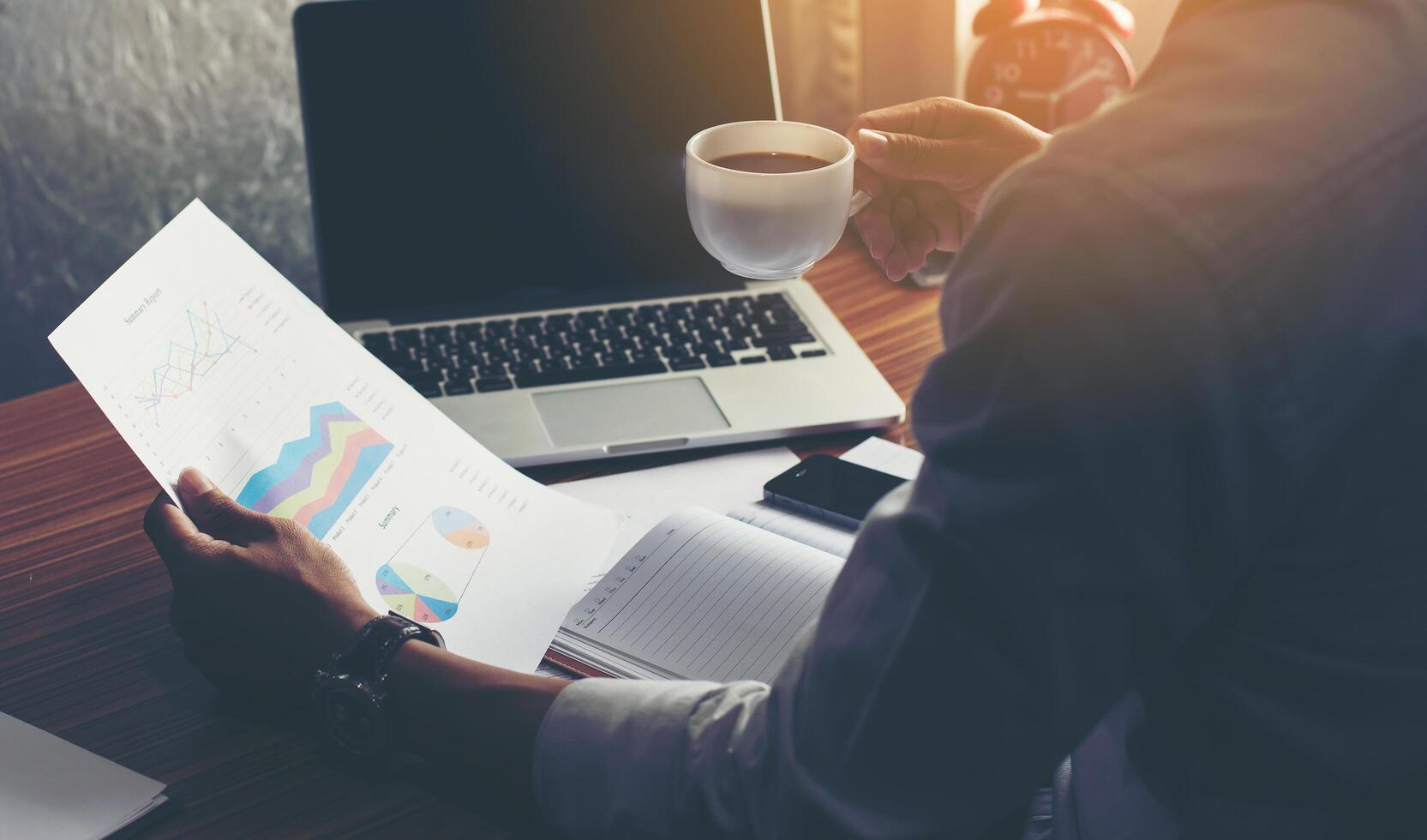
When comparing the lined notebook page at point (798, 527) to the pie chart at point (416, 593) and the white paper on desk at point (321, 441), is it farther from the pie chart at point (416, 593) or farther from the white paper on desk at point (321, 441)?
the pie chart at point (416, 593)

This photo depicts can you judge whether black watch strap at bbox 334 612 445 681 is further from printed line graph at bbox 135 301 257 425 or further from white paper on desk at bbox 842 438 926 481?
white paper on desk at bbox 842 438 926 481

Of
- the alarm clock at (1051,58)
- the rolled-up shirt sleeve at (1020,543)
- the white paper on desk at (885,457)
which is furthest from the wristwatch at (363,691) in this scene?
the alarm clock at (1051,58)

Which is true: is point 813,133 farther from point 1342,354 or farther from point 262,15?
point 262,15

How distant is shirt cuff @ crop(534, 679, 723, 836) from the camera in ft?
1.82

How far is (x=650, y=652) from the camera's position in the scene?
0.71 m

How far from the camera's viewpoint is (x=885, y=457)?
3.11ft

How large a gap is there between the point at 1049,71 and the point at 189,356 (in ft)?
3.34

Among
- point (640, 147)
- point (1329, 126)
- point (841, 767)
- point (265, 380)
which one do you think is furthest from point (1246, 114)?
point (640, 147)

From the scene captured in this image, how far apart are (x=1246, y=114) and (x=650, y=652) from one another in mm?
453

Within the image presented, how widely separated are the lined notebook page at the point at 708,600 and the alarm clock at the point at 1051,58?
0.77 metres

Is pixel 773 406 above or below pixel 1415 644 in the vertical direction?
below

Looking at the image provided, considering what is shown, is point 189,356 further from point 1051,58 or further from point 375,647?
point 1051,58

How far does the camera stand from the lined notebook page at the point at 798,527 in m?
0.84

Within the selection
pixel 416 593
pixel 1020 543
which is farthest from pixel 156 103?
pixel 1020 543
